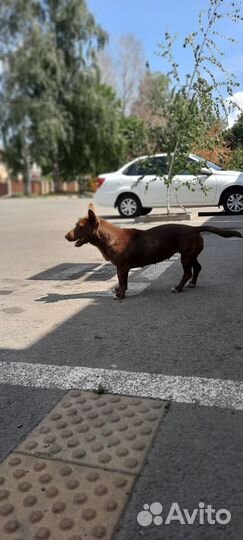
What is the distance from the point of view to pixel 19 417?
2.97 metres

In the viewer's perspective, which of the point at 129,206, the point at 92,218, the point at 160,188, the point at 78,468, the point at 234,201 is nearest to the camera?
the point at 78,468

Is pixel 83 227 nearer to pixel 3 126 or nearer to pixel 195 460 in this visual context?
pixel 195 460

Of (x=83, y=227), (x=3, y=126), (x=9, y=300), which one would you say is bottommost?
(x=9, y=300)

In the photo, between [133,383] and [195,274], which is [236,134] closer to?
[195,274]

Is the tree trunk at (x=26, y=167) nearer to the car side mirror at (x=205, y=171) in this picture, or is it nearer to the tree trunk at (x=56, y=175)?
the tree trunk at (x=56, y=175)

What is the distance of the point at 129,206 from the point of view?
1433cm

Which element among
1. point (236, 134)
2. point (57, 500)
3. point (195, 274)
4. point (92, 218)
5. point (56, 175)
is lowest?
point (57, 500)

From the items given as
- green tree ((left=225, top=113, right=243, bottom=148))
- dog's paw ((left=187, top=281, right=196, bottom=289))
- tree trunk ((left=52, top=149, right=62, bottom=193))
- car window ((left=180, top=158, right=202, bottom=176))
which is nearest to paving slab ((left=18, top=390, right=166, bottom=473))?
dog's paw ((left=187, top=281, right=196, bottom=289))

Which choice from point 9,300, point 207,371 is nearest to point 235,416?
point 207,371

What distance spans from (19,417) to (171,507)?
3.83 ft

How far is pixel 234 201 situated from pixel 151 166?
240 cm

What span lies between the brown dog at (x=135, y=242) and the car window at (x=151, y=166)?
7093mm

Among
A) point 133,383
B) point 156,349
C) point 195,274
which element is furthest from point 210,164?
A: point 133,383

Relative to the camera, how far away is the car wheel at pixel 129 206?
14.2 m
